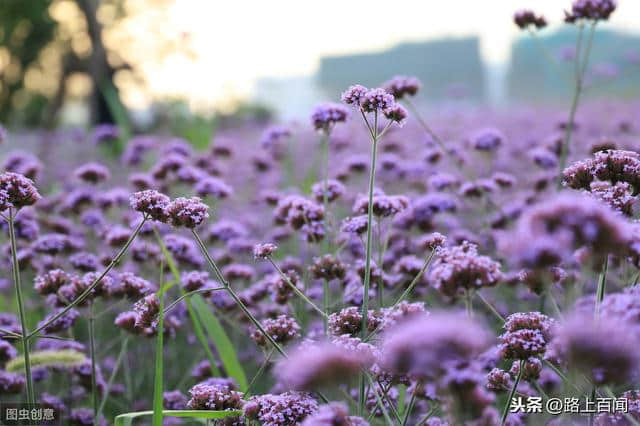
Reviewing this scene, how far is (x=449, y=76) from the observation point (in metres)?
30.0

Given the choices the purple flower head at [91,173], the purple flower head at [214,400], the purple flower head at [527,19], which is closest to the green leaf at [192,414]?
the purple flower head at [214,400]

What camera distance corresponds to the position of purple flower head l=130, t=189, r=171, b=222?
2.29 meters

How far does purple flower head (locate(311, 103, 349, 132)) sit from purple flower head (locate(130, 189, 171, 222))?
1086 mm

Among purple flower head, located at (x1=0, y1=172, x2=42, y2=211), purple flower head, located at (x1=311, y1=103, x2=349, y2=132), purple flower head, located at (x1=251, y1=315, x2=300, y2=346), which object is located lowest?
purple flower head, located at (x1=251, y1=315, x2=300, y2=346)

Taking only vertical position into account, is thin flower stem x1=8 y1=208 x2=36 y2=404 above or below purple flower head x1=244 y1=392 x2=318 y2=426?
above

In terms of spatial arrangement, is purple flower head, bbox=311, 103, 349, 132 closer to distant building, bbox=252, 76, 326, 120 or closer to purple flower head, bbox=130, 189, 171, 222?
purple flower head, bbox=130, 189, 171, 222

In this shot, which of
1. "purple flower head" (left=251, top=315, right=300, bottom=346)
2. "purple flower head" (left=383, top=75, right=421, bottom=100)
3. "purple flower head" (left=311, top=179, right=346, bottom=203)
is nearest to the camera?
"purple flower head" (left=251, top=315, right=300, bottom=346)

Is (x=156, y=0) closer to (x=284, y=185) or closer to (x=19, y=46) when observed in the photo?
(x=19, y=46)

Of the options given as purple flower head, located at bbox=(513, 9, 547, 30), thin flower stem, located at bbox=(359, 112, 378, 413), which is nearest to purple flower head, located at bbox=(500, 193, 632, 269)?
thin flower stem, located at bbox=(359, 112, 378, 413)

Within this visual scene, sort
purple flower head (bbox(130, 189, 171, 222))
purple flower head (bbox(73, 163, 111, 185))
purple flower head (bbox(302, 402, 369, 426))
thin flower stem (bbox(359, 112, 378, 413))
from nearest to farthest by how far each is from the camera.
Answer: purple flower head (bbox(302, 402, 369, 426))
thin flower stem (bbox(359, 112, 378, 413))
purple flower head (bbox(130, 189, 171, 222))
purple flower head (bbox(73, 163, 111, 185))

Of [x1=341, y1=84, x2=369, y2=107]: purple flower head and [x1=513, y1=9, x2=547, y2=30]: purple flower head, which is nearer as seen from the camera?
[x1=341, y1=84, x2=369, y2=107]: purple flower head

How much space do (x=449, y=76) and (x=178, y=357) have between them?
27245mm

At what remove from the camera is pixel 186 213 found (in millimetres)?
2213

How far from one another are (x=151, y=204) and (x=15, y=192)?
0.47 metres
